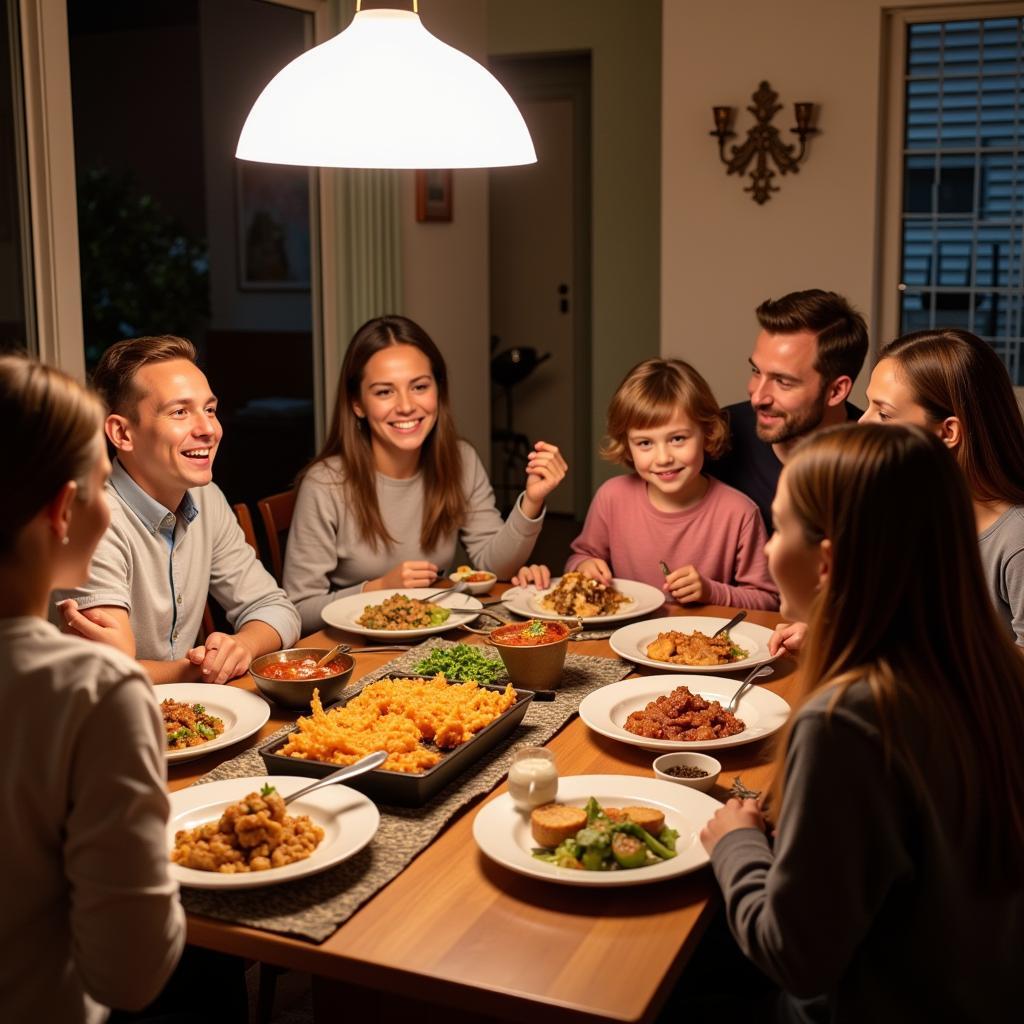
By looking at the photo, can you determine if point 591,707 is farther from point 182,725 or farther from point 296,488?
point 296,488

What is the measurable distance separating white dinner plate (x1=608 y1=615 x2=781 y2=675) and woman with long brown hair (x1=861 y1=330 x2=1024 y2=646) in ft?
1.35

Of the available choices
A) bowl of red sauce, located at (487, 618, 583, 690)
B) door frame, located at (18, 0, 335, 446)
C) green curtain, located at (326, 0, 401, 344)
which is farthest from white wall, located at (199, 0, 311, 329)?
bowl of red sauce, located at (487, 618, 583, 690)

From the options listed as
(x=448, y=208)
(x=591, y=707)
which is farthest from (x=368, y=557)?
(x=448, y=208)

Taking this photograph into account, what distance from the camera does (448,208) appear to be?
207 inches

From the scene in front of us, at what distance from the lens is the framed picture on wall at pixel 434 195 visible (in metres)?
5.03

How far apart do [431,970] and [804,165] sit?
447cm

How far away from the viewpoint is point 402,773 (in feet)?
5.43

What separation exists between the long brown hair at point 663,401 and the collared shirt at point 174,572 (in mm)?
941

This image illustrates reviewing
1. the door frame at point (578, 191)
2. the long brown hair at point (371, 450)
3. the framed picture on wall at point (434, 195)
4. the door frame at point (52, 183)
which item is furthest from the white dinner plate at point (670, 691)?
the door frame at point (578, 191)

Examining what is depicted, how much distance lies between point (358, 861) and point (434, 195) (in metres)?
4.01

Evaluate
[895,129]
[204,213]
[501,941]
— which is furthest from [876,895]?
[895,129]

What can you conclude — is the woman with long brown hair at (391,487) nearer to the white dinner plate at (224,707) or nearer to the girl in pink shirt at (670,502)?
the girl in pink shirt at (670,502)

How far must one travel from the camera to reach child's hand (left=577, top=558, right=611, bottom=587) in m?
2.83

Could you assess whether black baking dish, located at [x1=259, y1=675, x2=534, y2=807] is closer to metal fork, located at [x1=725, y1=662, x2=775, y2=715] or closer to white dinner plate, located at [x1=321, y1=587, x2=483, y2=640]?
Answer: metal fork, located at [x1=725, y1=662, x2=775, y2=715]
